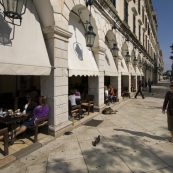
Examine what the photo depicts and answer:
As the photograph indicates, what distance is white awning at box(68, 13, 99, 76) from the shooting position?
5880 mm

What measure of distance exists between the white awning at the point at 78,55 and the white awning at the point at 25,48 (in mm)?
1342

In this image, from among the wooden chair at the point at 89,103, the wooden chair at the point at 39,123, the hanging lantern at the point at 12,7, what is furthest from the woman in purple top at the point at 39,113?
the wooden chair at the point at 89,103

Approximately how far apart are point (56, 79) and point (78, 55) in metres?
2.21

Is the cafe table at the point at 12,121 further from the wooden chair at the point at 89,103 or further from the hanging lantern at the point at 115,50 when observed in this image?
the hanging lantern at the point at 115,50

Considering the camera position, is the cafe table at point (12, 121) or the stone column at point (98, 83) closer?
the cafe table at point (12, 121)

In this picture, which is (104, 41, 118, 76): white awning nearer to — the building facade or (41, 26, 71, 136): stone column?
the building facade

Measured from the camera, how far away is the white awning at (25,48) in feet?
11.7

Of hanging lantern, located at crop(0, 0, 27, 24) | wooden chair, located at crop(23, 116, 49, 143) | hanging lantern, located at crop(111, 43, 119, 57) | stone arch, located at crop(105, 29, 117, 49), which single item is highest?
stone arch, located at crop(105, 29, 117, 49)

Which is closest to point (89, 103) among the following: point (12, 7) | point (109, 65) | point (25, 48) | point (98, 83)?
point (98, 83)

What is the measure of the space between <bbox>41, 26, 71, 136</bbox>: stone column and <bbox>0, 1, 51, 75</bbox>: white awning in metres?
0.23

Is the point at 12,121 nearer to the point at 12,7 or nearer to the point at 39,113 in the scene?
the point at 39,113

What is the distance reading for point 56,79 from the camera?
4812 mm

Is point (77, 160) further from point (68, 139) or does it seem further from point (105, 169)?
point (68, 139)

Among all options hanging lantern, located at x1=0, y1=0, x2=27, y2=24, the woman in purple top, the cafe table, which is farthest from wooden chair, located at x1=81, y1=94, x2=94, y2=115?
Result: hanging lantern, located at x1=0, y1=0, x2=27, y2=24
